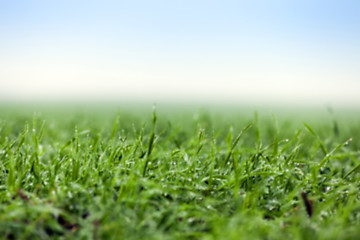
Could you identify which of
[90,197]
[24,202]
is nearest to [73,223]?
[90,197]

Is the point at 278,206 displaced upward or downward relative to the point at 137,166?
downward

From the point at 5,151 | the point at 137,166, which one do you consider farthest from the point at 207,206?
the point at 5,151

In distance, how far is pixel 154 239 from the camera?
1.22 meters

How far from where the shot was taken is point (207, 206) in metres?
1.59

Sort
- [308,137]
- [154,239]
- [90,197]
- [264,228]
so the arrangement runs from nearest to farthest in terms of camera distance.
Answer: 1. [154,239]
2. [264,228]
3. [90,197]
4. [308,137]

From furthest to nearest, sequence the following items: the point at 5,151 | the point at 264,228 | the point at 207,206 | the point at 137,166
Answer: the point at 5,151 → the point at 137,166 → the point at 207,206 → the point at 264,228

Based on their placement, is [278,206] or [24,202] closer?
[24,202]

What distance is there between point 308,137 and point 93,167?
2.39 metres

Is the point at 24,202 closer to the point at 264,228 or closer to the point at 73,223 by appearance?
the point at 73,223

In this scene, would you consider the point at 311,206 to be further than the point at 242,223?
Yes

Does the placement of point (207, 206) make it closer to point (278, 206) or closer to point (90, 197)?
point (278, 206)

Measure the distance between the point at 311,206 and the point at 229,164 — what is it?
0.56 meters

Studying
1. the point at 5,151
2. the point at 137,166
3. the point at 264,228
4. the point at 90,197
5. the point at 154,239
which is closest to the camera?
the point at 154,239

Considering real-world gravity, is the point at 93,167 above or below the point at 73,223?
above
